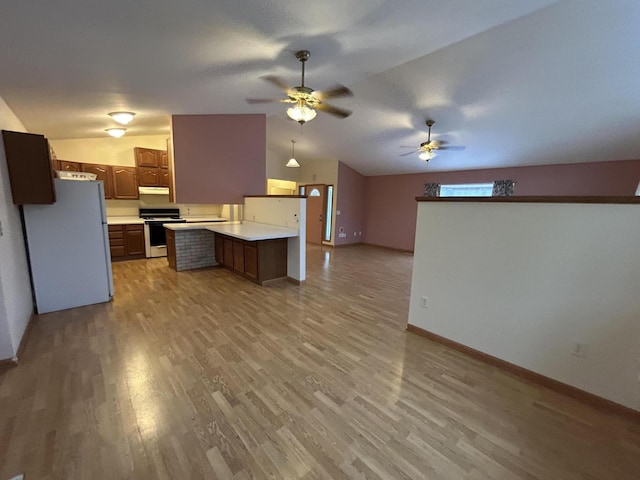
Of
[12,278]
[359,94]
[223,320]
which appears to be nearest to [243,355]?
[223,320]

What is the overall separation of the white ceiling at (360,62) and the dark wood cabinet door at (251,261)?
2.30m

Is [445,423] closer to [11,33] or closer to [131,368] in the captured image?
[131,368]

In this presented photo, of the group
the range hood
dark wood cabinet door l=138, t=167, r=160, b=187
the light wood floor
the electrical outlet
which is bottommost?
the light wood floor

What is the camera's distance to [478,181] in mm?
6605

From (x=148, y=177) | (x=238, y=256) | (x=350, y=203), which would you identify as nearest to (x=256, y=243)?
(x=238, y=256)

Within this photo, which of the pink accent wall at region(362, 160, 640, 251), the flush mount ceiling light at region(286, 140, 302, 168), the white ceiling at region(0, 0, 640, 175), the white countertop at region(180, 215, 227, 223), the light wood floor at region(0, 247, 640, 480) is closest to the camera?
the light wood floor at region(0, 247, 640, 480)

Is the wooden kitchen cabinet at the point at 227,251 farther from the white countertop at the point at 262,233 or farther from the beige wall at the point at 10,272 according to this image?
the beige wall at the point at 10,272

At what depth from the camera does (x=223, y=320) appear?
3146mm

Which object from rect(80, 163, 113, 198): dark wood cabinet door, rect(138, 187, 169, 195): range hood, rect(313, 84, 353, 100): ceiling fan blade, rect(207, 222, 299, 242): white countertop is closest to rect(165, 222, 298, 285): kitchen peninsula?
rect(207, 222, 299, 242): white countertop

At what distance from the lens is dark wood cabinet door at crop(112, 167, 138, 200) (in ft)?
18.6

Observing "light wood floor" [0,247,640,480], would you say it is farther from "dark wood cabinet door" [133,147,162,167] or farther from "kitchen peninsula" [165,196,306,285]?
"dark wood cabinet door" [133,147,162,167]

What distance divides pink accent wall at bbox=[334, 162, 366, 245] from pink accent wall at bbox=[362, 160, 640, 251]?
0.24m

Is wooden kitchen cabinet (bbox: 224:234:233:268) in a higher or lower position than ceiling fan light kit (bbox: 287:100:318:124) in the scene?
lower

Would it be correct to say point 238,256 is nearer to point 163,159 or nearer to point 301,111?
point 301,111
